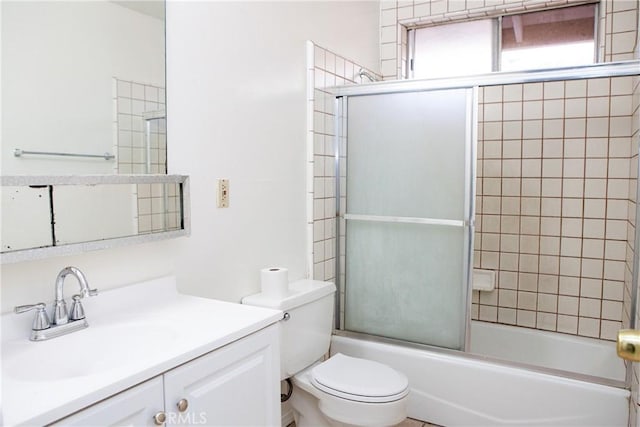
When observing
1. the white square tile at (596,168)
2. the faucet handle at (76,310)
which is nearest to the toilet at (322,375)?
the faucet handle at (76,310)

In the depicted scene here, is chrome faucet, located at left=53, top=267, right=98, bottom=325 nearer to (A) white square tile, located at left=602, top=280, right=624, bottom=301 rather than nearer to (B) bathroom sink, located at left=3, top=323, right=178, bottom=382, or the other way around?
(B) bathroom sink, located at left=3, top=323, right=178, bottom=382

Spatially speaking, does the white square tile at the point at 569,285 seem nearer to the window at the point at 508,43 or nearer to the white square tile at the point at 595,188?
the white square tile at the point at 595,188

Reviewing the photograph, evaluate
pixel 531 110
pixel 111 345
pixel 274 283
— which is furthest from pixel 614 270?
pixel 111 345

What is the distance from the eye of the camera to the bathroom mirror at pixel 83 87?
1.25 metres

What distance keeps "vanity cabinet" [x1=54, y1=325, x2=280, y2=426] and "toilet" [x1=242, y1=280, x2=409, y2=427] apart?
443 millimetres

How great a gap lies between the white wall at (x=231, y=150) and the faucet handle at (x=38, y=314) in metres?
0.03

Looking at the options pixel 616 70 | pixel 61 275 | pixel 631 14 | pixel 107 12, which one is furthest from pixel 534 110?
pixel 61 275

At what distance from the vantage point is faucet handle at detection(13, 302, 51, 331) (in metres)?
1.27

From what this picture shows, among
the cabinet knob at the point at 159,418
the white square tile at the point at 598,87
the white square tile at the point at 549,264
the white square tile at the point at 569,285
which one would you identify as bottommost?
the white square tile at the point at 569,285

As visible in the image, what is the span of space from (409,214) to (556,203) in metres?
1.13

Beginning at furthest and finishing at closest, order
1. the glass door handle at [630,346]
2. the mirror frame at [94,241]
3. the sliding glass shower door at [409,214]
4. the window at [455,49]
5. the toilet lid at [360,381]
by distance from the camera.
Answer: the window at [455,49]
the sliding glass shower door at [409,214]
the toilet lid at [360,381]
the mirror frame at [94,241]
the glass door handle at [630,346]

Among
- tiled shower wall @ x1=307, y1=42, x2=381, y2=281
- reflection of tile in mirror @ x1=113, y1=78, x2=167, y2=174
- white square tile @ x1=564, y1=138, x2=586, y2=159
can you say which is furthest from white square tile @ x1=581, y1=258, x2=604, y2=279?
reflection of tile in mirror @ x1=113, y1=78, x2=167, y2=174

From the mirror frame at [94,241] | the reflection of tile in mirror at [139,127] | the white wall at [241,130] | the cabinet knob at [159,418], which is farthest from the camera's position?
the white wall at [241,130]
